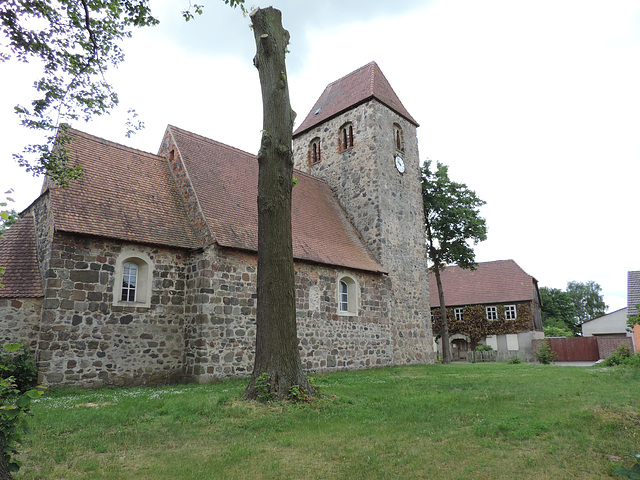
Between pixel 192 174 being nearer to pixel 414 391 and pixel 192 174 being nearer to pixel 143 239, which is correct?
pixel 143 239

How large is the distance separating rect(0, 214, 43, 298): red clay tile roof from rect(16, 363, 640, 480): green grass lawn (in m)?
3.26

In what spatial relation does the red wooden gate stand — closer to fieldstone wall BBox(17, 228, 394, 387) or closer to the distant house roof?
the distant house roof

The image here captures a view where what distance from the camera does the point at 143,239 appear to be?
1166 cm

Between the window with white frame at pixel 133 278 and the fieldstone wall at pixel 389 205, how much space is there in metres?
9.34

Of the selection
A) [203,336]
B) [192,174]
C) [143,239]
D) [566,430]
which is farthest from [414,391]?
[192,174]

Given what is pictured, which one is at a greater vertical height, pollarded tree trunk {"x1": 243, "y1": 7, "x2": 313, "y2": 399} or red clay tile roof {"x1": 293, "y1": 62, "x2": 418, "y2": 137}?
red clay tile roof {"x1": 293, "y1": 62, "x2": 418, "y2": 137}

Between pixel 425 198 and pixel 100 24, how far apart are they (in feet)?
56.2

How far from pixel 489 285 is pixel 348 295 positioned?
69.1 ft

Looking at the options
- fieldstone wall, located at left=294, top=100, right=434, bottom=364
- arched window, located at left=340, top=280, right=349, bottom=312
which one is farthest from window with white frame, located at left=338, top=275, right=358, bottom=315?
fieldstone wall, located at left=294, top=100, right=434, bottom=364

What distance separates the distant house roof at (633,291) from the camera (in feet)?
62.2

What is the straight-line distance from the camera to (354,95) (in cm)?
2094

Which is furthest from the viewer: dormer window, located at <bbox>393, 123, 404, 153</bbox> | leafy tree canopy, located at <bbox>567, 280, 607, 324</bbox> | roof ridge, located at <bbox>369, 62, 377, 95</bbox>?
leafy tree canopy, located at <bbox>567, 280, 607, 324</bbox>

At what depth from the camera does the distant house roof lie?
1897 centimetres

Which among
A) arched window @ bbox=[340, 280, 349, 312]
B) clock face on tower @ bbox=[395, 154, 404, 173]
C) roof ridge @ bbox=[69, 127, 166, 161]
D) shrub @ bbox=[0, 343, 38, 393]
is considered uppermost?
clock face on tower @ bbox=[395, 154, 404, 173]
